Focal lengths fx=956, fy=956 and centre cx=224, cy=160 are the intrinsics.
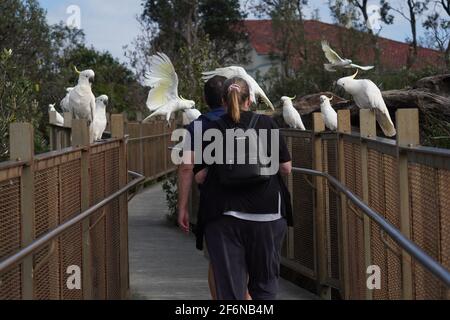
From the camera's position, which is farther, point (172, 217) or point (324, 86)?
point (324, 86)

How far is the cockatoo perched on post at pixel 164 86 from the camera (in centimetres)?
1463

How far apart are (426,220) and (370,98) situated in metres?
5.87

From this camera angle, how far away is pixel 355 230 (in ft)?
23.7

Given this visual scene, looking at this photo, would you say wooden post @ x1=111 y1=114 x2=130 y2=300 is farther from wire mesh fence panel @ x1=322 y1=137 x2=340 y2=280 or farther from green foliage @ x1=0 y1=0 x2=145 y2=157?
green foliage @ x1=0 y1=0 x2=145 y2=157

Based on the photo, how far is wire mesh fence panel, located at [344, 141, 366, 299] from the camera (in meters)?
6.89

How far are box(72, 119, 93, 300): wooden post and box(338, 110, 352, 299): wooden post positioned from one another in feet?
7.23

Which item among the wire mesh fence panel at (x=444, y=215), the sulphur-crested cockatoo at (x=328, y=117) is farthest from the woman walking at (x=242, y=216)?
the sulphur-crested cockatoo at (x=328, y=117)

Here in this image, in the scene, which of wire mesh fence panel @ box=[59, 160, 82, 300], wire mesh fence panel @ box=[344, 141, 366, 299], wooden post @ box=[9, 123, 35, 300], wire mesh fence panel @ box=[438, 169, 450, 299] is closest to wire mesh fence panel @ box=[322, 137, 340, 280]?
wire mesh fence panel @ box=[344, 141, 366, 299]

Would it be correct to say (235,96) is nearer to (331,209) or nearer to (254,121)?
(254,121)

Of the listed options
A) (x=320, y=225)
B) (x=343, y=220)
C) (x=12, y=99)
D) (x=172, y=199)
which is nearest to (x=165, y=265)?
(x=320, y=225)

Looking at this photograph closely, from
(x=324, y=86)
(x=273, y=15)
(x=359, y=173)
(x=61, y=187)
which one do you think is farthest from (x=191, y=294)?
(x=273, y=15)
